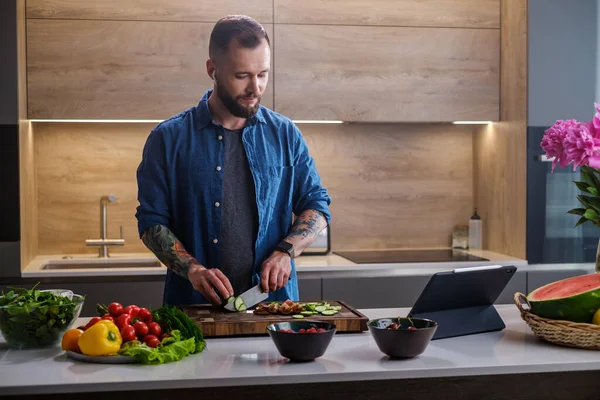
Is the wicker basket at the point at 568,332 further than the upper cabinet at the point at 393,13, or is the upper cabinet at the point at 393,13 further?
the upper cabinet at the point at 393,13

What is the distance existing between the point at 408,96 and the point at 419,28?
0.37 meters

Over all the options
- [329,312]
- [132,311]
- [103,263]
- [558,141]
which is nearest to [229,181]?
[329,312]

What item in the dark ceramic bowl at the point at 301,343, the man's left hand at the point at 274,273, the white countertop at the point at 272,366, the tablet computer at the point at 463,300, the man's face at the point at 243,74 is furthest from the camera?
the man's face at the point at 243,74

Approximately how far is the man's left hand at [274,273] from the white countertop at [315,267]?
1.27 metres

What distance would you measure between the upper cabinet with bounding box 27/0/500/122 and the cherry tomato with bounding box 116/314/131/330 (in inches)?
85.8

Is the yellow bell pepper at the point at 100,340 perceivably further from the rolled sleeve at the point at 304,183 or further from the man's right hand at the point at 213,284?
the rolled sleeve at the point at 304,183

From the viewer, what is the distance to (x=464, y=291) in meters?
2.17

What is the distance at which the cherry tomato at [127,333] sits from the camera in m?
1.93

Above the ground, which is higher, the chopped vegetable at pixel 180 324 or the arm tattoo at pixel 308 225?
the arm tattoo at pixel 308 225

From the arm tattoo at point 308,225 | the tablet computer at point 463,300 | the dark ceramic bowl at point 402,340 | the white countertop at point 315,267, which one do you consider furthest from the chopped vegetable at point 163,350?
the white countertop at point 315,267

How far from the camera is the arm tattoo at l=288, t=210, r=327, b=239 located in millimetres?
2742

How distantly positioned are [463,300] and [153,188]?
1.12 m

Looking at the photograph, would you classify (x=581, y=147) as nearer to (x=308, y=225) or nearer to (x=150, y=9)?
(x=308, y=225)

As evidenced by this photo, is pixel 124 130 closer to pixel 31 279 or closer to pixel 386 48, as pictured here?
pixel 31 279
